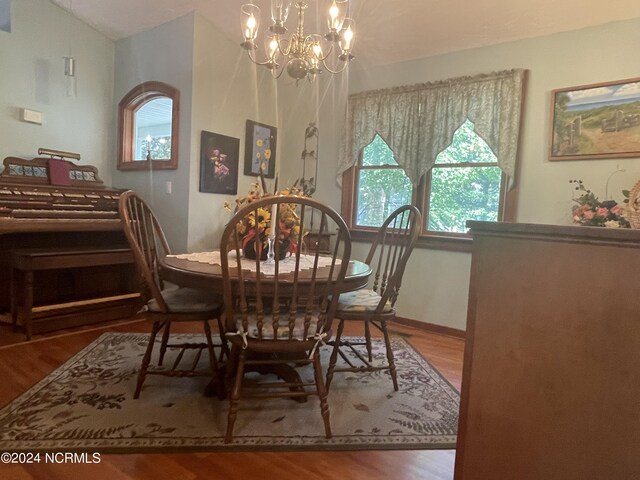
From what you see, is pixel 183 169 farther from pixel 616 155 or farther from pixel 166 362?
pixel 616 155

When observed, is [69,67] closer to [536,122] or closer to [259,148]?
[259,148]

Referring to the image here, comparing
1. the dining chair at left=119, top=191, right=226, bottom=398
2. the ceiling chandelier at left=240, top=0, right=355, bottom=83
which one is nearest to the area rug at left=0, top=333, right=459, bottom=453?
the dining chair at left=119, top=191, right=226, bottom=398

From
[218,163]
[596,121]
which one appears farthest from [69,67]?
[596,121]

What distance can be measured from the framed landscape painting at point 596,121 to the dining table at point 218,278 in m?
1.91

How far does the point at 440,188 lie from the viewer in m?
3.44

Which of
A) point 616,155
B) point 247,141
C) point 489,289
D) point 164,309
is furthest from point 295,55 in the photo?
point 616,155

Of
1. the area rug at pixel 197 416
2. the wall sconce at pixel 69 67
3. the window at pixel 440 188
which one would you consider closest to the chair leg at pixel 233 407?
the area rug at pixel 197 416

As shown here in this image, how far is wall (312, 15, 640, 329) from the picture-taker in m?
2.63

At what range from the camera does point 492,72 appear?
3066 mm

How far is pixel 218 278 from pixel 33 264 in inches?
71.8

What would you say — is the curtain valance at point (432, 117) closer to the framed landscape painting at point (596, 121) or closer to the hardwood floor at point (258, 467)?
the framed landscape painting at point (596, 121)

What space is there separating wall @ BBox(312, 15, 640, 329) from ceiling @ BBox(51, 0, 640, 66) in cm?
10

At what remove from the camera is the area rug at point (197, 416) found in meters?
1.60

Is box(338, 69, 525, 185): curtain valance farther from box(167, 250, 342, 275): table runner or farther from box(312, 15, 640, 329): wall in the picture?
box(167, 250, 342, 275): table runner
